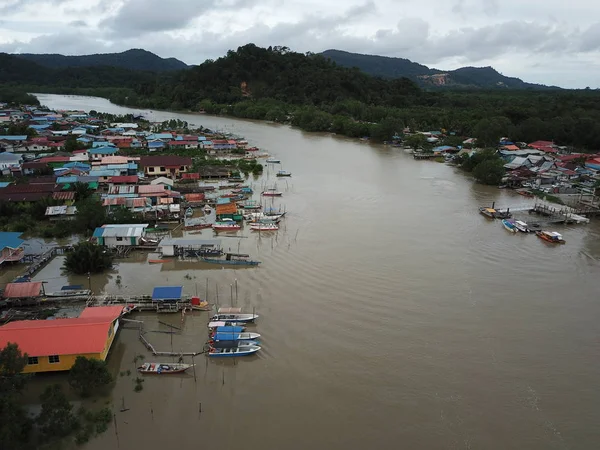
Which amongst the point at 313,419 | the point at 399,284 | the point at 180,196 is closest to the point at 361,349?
the point at 313,419

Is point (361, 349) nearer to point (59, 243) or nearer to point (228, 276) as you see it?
point (228, 276)

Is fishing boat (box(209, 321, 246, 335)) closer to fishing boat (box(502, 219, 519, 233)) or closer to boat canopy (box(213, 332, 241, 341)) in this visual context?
boat canopy (box(213, 332, 241, 341))

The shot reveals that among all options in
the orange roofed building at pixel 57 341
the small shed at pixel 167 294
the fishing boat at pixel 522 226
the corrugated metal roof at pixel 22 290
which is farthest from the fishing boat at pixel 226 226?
the fishing boat at pixel 522 226

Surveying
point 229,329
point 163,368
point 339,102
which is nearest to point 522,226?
point 229,329

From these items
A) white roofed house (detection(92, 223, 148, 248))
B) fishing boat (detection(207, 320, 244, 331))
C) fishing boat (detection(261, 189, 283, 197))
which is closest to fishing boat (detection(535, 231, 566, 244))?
fishing boat (detection(261, 189, 283, 197))

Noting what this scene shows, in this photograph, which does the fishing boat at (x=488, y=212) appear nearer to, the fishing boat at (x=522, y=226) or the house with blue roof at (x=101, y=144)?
the fishing boat at (x=522, y=226)

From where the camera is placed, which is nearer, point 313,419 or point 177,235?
point 313,419

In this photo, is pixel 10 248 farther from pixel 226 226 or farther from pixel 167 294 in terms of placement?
pixel 226 226
